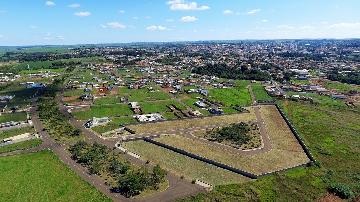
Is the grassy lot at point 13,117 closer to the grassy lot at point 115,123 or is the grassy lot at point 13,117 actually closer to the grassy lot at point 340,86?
the grassy lot at point 115,123

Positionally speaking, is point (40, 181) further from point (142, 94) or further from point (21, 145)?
point (142, 94)

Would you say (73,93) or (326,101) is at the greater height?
(73,93)

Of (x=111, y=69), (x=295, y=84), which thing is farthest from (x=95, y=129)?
(x=111, y=69)

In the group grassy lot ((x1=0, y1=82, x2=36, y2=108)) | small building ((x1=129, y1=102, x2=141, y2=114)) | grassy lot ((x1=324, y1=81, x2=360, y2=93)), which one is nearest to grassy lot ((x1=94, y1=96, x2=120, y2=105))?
small building ((x1=129, y1=102, x2=141, y2=114))

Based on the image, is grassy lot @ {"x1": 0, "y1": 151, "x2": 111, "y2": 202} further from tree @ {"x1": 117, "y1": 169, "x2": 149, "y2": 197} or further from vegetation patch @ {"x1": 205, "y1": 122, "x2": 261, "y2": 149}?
vegetation patch @ {"x1": 205, "y1": 122, "x2": 261, "y2": 149}

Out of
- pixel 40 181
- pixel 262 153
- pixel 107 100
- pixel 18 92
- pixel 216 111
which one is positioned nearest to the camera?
pixel 40 181

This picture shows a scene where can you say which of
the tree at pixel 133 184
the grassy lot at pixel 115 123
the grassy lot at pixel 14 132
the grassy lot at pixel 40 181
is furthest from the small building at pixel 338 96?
the grassy lot at pixel 14 132

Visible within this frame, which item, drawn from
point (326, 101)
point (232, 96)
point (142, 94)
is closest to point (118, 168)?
point (142, 94)

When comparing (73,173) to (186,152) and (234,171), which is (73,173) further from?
(234,171)
